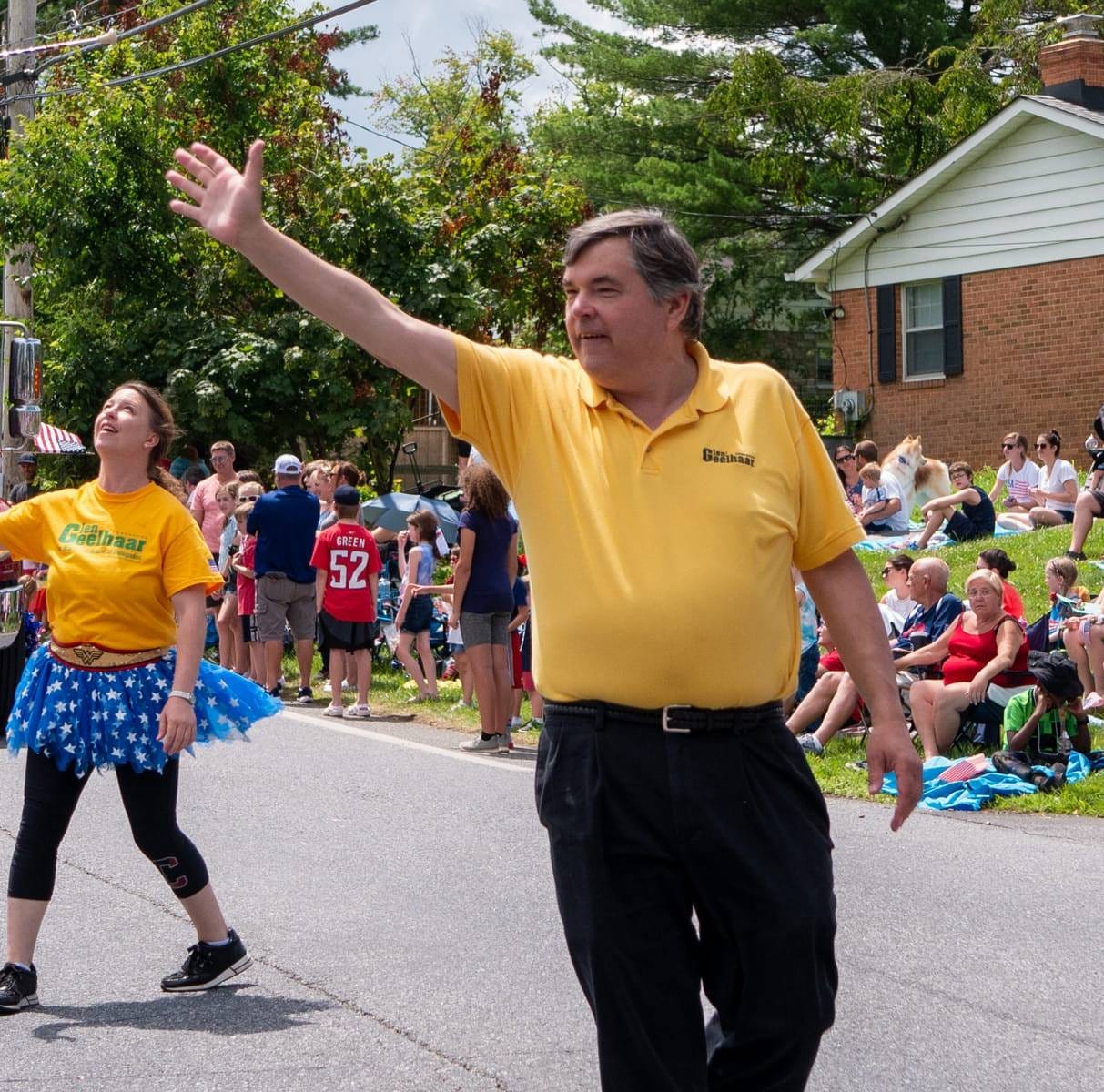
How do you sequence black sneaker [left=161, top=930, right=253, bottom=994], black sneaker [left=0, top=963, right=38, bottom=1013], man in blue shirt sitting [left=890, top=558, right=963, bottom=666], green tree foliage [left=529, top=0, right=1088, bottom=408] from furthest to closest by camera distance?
1. green tree foliage [left=529, top=0, right=1088, bottom=408]
2. man in blue shirt sitting [left=890, top=558, right=963, bottom=666]
3. black sneaker [left=161, top=930, right=253, bottom=994]
4. black sneaker [left=0, top=963, right=38, bottom=1013]

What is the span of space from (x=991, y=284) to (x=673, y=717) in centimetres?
2225

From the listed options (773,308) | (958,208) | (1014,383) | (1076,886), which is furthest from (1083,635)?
(773,308)

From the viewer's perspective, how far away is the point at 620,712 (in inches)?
131

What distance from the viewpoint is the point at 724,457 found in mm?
3365

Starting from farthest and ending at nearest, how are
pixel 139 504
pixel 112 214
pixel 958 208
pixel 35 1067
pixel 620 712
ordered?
pixel 958 208
pixel 112 214
pixel 139 504
pixel 35 1067
pixel 620 712

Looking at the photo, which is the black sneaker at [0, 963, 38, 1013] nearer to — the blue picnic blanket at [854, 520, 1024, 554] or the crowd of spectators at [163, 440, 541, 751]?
the crowd of spectators at [163, 440, 541, 751]

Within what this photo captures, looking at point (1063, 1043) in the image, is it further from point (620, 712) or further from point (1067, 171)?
point (1067, 171)

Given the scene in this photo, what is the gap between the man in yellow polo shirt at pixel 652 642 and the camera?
3303 mm

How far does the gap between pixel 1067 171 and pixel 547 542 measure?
2184 centimetres

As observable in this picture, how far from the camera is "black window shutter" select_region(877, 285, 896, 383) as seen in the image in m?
25.5

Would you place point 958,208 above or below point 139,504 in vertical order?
above

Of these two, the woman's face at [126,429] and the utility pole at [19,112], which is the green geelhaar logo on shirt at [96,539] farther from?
the utility pole at [19,112]

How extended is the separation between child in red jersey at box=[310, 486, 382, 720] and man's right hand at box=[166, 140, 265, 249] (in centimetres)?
1010

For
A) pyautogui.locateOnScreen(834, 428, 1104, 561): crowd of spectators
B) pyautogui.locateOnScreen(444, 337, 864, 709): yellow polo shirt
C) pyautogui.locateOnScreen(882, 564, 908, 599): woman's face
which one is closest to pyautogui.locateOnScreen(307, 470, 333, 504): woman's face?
pyautogui.locateOnScreen(834, 428, 1104, 561): crowd of spectators
